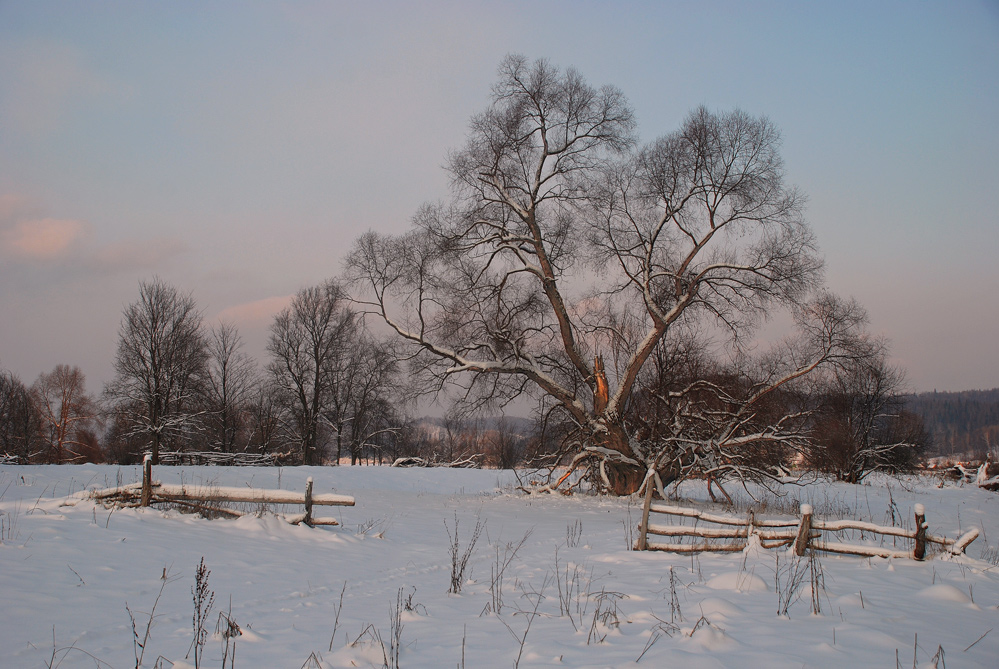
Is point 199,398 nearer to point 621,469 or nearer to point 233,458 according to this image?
point 233,458

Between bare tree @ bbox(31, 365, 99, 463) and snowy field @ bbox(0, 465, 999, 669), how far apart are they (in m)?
32.1

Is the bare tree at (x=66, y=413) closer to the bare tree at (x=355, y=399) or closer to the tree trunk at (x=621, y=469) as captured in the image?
the bare tree at (x=355, y=399)

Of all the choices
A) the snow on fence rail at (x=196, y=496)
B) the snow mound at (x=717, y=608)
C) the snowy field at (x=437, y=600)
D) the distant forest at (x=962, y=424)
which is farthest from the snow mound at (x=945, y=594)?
the distant forest at (x=962, y=424)

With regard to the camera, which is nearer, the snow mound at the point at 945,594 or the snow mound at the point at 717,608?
the snow mound at the point at 717,608

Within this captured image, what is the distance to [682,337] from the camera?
717 inches

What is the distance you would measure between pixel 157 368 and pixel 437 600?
93.2 ft

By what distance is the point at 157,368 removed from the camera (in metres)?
29.0

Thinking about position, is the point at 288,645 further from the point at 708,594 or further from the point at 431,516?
the point at 431,516

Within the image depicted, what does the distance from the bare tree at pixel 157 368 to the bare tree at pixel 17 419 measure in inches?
573

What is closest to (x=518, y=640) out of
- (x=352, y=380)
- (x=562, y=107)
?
(x=562, y=107)

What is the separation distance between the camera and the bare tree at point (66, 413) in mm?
35969

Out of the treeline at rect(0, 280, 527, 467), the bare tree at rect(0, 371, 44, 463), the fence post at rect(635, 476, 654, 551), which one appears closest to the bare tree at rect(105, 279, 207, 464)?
the treeline at rect(0, 280, 527, 467)

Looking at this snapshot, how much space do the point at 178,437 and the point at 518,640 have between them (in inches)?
1252

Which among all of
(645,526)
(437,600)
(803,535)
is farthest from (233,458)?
(803,535)
